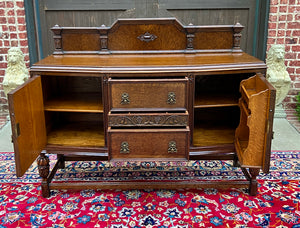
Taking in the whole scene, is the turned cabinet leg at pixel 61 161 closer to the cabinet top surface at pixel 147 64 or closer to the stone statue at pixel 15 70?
the cabinet top surface at pixel 147 64

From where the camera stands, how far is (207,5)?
379 centimetres

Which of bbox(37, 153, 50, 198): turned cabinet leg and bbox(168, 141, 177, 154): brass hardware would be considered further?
bbox(37, 153, 50, 198): turned cabinet leg

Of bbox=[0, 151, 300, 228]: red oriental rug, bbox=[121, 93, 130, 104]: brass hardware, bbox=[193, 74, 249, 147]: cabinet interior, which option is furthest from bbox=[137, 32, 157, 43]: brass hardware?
bbox=[0, 151, 300, 228]: red oriental rug

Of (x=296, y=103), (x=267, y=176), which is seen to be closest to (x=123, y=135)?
(x=267, y=176)

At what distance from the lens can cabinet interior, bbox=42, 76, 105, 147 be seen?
2.17m

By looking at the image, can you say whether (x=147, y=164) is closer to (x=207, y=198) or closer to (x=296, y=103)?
(x=207, y=198)

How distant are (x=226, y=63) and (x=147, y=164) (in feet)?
4.01

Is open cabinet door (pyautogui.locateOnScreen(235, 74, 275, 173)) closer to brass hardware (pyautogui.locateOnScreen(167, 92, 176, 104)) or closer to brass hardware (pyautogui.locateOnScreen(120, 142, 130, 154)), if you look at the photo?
brass hardware (pyautogui.locateOnScreen(167, 92, 176, 104))

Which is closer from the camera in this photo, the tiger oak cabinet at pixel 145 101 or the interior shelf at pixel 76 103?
the tiger oak cabinet at pixel 145 101

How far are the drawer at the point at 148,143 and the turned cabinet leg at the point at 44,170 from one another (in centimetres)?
54

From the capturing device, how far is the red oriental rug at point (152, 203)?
76.6 inches

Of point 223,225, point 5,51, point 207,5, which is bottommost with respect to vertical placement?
point 223,225

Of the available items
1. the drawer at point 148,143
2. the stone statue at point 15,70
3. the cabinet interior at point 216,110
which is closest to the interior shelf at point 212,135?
the cabinet interior at point 216,110

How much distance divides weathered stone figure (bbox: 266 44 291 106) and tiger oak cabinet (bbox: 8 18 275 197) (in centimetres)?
136
